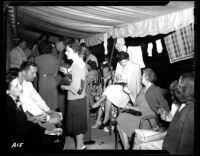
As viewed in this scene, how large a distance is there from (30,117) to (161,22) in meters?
2.45

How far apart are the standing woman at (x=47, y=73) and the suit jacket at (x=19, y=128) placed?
4.65 ft

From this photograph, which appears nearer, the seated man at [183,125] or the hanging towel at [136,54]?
the seated man at [183,125]

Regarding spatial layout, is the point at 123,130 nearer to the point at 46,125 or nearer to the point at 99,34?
the point at 46,125

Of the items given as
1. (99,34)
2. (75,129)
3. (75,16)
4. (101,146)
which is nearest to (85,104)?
(75,129)

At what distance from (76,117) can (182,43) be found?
7.16 ft

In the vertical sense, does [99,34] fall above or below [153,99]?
above

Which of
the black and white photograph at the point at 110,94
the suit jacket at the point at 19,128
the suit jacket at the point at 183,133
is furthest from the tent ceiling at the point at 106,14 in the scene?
the suit jacket at the point at 19,128

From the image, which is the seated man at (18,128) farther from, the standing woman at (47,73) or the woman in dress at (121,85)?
the woman in dress at (121,85)

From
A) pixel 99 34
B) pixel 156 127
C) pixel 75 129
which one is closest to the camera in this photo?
pixel 156 127

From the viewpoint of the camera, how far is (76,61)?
3471 millimetres

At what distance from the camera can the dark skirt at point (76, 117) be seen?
350cm

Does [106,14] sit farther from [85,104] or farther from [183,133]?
[183,133]

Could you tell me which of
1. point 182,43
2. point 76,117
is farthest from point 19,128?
point 182,43

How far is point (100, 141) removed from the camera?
4.33 meters
